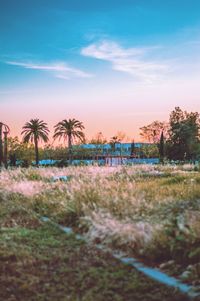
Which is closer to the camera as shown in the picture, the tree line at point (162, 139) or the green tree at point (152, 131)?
the tree line at point (162, 139)

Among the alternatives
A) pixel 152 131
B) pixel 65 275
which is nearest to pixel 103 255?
pixel 65 275

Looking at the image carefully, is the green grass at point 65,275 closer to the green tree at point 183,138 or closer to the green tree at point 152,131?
the green tree at point 183,138

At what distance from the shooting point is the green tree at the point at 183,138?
1791 inches

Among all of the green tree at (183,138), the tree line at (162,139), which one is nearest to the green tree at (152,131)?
the tree line at (162,139)

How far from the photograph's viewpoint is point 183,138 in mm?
45844

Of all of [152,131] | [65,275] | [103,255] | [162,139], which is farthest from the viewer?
[152,131]

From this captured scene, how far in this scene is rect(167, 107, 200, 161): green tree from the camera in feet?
149

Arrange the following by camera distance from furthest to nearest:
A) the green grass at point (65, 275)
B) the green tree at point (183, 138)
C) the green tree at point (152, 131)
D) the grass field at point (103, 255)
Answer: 1. the green tree at point (152, 131)
2. the green tree at point (183, 138)
3. the grass field at point (103, 255)
4. the green grass at point (65, 275)

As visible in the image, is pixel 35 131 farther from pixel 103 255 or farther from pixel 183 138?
pixel 103 255

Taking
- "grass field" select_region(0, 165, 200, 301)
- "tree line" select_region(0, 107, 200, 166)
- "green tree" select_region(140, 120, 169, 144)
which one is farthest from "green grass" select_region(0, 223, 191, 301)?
"green tree" select_region(140, 120, 169, 144)

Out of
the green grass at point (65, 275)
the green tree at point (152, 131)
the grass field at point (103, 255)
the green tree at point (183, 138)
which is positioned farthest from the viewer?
the green tree at point (152, 131)

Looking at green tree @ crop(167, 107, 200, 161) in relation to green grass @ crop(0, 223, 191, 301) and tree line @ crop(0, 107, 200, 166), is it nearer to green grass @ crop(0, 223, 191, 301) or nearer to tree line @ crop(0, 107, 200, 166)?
tree line @ crop(0, 107, 200, 166)

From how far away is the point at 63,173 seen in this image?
1736cm

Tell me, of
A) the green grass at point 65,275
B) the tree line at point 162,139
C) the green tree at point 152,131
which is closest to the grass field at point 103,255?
the green grass at point 65,275
